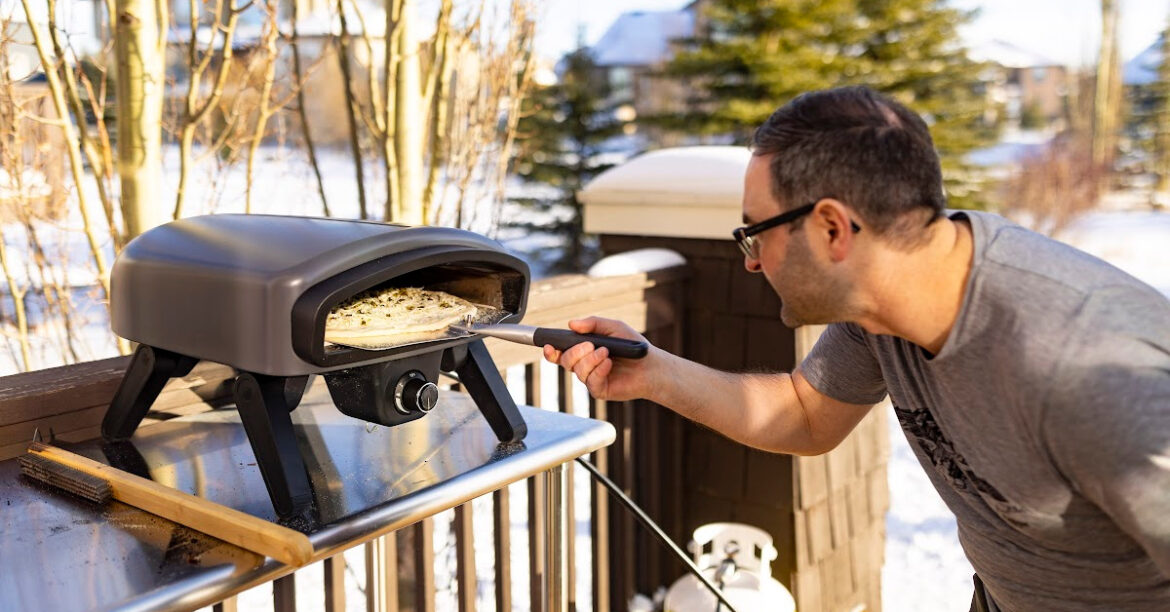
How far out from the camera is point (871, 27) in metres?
13.0

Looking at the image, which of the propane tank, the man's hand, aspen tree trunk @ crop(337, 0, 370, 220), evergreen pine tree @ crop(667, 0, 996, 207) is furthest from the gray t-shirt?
evergreen pine tree @ crop(667, 0, 996, 207)

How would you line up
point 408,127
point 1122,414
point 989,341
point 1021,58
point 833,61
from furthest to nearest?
point 1021,58, point 833,61, point 408,127, point 989,341, point 1122,414

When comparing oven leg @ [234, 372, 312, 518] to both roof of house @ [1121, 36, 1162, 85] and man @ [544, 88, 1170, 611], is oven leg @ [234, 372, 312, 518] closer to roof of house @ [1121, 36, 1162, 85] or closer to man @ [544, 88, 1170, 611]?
man @ [544, 88, 1170, 611]

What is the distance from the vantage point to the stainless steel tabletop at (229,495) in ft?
3.57

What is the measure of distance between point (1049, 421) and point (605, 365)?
2.02 ft

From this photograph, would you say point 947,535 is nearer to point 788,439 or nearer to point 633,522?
point 633,522

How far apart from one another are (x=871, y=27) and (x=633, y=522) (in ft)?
38.3

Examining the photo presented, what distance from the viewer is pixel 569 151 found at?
12508 mm

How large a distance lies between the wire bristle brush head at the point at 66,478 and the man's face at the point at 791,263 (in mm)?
968

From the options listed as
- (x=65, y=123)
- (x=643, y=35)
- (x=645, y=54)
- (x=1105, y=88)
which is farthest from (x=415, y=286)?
(x=1105, y=88)

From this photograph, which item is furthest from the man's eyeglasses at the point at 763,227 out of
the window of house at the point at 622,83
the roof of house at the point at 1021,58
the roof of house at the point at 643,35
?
the roof of house at the point at 1021,58

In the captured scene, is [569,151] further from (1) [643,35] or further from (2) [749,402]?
(2) [749,402]

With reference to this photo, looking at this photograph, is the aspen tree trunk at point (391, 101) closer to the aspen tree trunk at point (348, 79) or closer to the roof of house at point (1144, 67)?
the aspen tree trunk at point (348, 79)

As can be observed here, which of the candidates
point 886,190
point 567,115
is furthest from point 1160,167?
point 886,190
